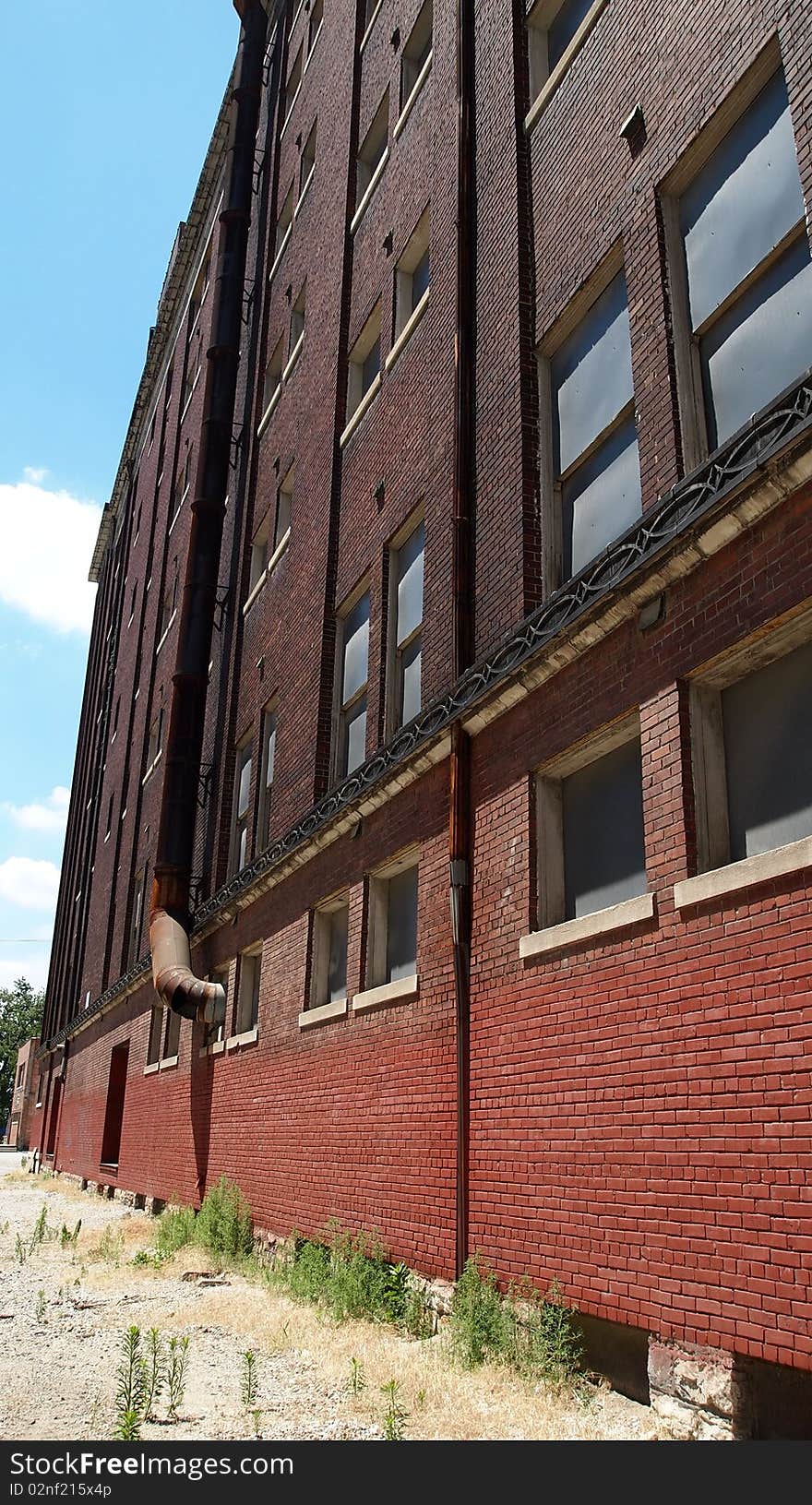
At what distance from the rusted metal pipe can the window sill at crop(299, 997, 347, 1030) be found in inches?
155

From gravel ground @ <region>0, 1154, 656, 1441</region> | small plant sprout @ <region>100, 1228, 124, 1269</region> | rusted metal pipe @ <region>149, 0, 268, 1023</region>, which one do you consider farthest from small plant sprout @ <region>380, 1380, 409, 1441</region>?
rusted metal pipe @ <region>149, 0, 268, 1023</region>

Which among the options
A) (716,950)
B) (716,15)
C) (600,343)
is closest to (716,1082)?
(716,950)

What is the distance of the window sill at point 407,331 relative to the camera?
12594 mm

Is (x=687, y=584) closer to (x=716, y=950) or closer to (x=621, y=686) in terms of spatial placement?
(x=621, y=686)

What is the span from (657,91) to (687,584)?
4171 mm

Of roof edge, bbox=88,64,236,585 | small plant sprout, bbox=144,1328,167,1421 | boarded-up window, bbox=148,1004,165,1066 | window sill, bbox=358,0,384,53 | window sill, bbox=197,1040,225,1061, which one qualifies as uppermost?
roof edge, bbox=88,64,236,585

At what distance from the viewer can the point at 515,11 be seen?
440 inches

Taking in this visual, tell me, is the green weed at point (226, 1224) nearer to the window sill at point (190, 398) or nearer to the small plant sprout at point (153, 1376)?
the small plant sprout at point (153, 1376)

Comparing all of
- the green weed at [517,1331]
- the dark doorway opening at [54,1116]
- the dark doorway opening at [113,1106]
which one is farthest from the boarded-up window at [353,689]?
the dark doorway opening at [54,1116]

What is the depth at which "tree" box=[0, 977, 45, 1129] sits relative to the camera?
107m

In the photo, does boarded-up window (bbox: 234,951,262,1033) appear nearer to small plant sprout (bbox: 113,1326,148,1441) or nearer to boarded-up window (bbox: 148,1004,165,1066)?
boarded-up window (bbox: 148,1004,165,1066)

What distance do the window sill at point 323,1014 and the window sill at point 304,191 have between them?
47.7 feet

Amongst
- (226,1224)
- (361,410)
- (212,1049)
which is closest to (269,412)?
(361,410)
